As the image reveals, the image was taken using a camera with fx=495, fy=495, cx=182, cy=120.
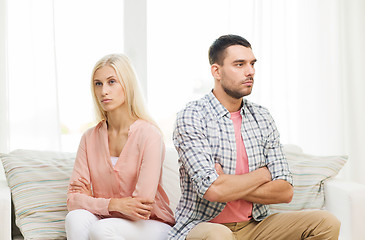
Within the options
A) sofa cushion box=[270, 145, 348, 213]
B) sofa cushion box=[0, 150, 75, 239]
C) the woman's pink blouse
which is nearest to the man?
the woman's pink blouse

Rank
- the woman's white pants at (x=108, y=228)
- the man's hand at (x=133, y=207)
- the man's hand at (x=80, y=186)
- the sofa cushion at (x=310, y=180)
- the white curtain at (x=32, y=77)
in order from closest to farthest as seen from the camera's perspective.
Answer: the woman's white pants at (x=108, y=228), the man's hand at (x=133, y=207), the man's hand at (x=80, y=186), the sofa cushion at (x=310, y=180), the white curtain at (x=32, y=77)

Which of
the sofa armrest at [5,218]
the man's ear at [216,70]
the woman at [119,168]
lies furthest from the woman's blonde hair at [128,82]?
the sofa armrest at [5,218]

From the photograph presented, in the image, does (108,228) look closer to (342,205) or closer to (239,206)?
(239,206)

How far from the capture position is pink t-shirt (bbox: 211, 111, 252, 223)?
204 cm

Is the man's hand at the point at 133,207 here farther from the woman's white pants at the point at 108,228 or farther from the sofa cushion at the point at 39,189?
the sofa cushion at the point at 39,189

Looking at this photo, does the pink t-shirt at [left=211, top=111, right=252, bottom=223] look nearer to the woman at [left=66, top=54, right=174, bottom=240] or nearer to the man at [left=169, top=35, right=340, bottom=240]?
the man at [left=169, top=35, right=340, bottom=240]

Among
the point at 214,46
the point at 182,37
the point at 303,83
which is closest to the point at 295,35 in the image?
the point at 303,83

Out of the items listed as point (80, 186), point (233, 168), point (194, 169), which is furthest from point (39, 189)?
point (233, 168)

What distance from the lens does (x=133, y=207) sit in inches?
77.3

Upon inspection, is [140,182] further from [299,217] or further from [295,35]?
[295,35]

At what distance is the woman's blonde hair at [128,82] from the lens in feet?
7.13

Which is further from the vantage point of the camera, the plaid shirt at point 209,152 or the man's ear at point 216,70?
the man's ear at point 216,70

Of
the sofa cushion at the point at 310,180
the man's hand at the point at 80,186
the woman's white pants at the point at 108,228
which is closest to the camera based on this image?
the woman's white pants at the point at 108,228

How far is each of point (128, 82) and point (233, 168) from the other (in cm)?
60
